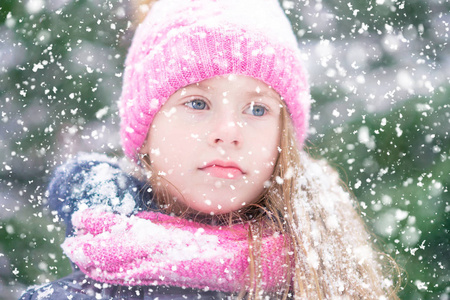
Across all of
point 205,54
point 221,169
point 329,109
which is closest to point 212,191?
point 221,169

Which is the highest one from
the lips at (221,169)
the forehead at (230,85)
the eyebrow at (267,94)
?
the forehead at (230,85)

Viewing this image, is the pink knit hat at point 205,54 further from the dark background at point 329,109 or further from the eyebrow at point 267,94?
the dark background at point 329,109

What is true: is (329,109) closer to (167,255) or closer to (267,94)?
(267,94)

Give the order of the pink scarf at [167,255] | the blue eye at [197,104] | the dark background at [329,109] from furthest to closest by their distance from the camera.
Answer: the dark background at [329,109]
the blue eye at [197,104]
the pink scarf at [167,255]

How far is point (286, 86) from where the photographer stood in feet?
4.42

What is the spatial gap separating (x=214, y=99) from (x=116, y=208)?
16.0 inches

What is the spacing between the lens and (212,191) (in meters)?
1.20

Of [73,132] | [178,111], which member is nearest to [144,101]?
[178,111]

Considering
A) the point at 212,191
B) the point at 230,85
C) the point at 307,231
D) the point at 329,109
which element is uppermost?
the point at 230,85

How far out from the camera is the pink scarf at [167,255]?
3.68ft

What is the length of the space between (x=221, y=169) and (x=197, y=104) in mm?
202

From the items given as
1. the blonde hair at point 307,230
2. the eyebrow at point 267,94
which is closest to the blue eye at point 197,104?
the eyebrow at point 267,94

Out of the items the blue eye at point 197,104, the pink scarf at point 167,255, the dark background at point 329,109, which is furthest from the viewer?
the dark background at point 329,109

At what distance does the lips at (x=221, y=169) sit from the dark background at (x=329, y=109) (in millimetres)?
1195
